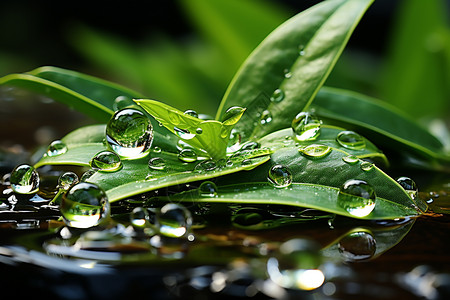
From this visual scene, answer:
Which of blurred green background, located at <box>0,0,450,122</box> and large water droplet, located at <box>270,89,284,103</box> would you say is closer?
large water droplet, located at <box>270,89,284,103</box>

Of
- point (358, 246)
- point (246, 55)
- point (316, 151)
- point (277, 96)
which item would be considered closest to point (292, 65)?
point (277, 96)

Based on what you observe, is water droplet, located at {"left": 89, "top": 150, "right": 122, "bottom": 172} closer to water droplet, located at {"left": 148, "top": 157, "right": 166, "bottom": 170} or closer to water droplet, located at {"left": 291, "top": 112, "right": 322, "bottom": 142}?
water droplet, located at {"left": 148, "top": 157, "right": 166, "bottom": 170}

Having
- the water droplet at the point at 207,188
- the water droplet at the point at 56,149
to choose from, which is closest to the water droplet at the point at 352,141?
the water droplet at the point at 207,188

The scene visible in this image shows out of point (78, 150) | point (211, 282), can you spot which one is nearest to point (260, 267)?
point (211, 282)

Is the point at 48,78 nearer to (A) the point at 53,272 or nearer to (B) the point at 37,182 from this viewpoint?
(B) the point at 37,182

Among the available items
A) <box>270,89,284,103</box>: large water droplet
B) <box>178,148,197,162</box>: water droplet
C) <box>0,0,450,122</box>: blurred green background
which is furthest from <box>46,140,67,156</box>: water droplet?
<box>0,0,450,122</box>: blurred green background

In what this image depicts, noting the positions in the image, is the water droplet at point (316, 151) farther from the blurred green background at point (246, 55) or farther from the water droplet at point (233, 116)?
the blurred green background at point (246, 55)

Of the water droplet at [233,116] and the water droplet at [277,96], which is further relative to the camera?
the water droplet at [277,96]
